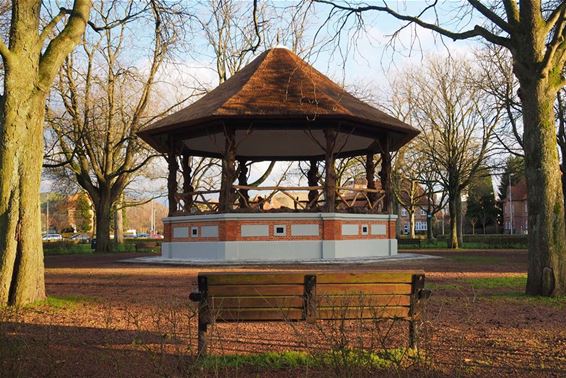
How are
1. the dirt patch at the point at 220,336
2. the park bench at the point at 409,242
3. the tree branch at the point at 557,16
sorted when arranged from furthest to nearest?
1. the park bench at the point at 409,242
2. the tree branch at the point at 557,16
3. the dirt patch at the point at 220,336

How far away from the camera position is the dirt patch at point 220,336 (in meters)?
A: 4.67

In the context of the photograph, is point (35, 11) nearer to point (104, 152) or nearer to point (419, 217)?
point (104, 152)

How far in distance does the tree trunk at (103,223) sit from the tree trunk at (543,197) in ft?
82.8

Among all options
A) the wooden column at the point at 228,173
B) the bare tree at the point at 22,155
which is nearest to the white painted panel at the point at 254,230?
the wooden column at the point at 228,173

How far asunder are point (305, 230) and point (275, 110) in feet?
14.4

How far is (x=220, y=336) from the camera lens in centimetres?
553

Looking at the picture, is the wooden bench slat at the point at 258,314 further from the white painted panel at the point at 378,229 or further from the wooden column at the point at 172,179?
Answer: the wooden column at the point at 172,179

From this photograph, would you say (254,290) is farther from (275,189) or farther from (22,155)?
(275,189)

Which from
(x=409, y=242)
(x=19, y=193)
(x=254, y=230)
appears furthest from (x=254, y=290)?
(x=409, y=242)

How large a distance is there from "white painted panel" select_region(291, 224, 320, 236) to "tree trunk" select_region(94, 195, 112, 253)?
14.9 m

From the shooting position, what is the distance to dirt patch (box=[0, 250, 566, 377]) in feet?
15.3

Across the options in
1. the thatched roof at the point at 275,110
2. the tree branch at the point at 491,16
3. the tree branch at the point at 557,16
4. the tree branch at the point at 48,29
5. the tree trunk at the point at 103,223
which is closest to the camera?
the tree branch at the point at 48,29

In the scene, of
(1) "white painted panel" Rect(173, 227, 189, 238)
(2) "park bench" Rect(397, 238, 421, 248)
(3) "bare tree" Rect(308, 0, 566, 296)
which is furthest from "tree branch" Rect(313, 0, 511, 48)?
(2) "park bench" Rect(397, 238, 421, 248)

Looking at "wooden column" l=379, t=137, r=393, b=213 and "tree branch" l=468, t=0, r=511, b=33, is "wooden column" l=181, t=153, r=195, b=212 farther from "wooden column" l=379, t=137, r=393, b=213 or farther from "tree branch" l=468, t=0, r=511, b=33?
"tree branch" l=468, t=0, r=511, b=33
